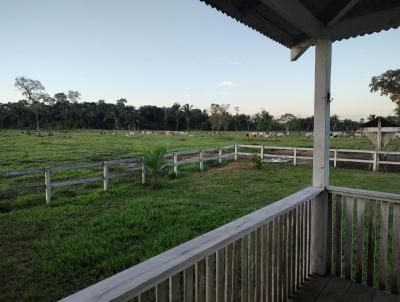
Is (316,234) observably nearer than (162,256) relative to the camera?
No

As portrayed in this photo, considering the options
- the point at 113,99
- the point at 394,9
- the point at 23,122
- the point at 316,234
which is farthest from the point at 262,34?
the point at 113,99

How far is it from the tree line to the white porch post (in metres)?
59.3

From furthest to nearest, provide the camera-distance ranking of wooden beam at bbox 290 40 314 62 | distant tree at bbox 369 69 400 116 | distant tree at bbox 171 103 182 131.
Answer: distant tree at bbox 171 103 182 131 < distant tree at bbox 369 69 400 116 < wooden beam at bbox 290 40 314 62

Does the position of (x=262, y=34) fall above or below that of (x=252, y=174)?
above

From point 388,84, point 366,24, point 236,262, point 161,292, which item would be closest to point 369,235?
point 236,262

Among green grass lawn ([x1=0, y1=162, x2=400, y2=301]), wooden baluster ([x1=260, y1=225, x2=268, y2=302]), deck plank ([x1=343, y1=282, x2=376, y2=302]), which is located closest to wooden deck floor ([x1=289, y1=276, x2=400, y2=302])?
deck plank ([x1=343, y1=282, x2=376, y2=302])

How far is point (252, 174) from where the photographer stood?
35.3 ft

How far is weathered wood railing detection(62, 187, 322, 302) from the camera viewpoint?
3.36 feet

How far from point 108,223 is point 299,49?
170 inches

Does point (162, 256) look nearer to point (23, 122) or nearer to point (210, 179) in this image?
point (210, 179)

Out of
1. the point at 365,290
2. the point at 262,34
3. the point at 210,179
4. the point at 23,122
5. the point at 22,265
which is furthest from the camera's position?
the point at 23,122

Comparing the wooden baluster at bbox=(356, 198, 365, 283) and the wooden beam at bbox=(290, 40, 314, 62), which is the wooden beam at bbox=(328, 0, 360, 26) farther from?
the wooden baluster at bbox=(356, 198, 365, 283)

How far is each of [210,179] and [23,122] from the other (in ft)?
251

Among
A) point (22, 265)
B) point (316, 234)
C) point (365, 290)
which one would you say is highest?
point (316, 234)
